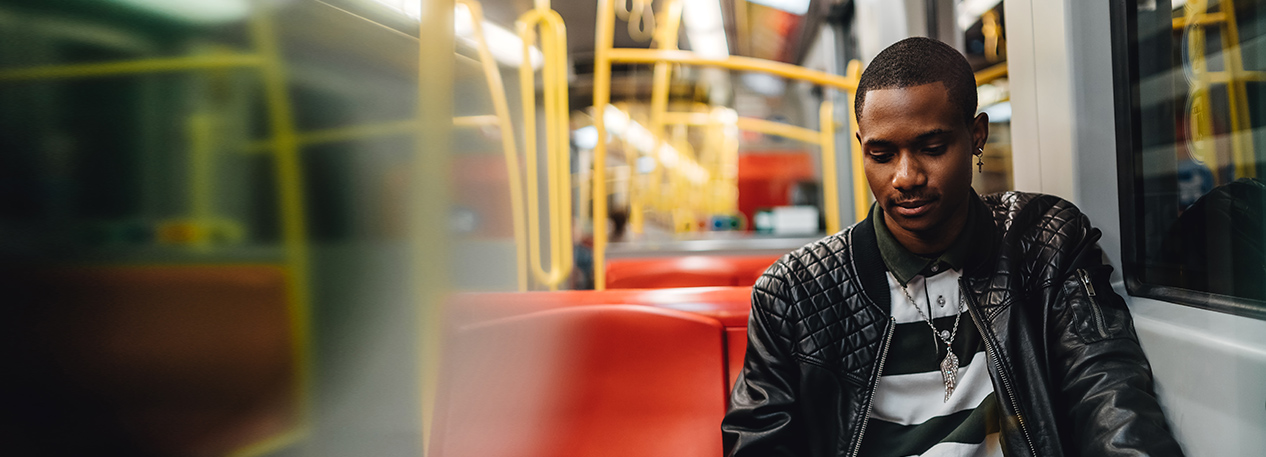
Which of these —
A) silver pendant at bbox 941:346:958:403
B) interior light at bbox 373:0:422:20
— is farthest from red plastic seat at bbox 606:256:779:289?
interior light at bbox 373:0:422:20

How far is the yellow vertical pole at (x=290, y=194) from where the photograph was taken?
61 centimetres

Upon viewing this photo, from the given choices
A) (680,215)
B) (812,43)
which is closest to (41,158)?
(812,43)

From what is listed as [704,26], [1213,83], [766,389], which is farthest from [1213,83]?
[704,26]

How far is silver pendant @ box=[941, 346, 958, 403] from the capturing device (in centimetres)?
110

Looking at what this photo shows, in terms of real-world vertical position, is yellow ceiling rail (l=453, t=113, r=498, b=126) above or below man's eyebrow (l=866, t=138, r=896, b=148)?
above

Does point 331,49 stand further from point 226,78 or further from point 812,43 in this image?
point 812,43

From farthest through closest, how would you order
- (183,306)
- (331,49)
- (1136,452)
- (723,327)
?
(723,327)
(1136,452)
(331,49)
(183,306)

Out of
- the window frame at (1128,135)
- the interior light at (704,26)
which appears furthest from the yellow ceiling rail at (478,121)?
the interior light at (704,26)

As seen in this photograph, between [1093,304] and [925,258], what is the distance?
253mm

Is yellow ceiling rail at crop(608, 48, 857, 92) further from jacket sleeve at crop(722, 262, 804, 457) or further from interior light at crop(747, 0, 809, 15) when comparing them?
interior light at crop(747, 0, 809, 15)

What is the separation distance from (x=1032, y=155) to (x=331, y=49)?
4.83 ft

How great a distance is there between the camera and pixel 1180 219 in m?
1.11

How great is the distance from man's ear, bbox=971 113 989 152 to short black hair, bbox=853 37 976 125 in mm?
18

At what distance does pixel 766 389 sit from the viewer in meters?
1.14
